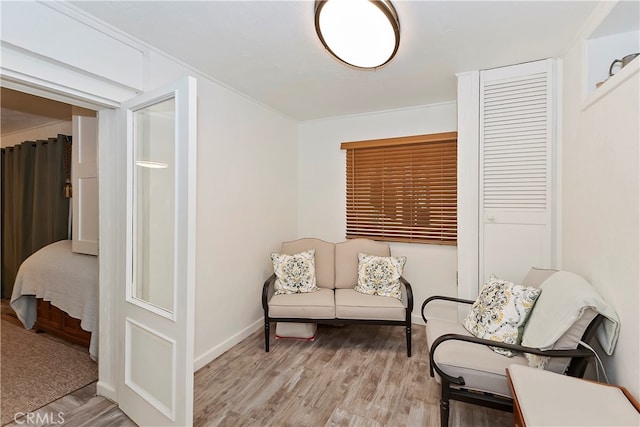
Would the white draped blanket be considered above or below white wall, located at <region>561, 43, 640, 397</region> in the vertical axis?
below

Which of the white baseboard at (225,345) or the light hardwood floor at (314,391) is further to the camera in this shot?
the white baseboard at (225,345)

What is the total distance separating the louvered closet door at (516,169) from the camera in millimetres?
2191

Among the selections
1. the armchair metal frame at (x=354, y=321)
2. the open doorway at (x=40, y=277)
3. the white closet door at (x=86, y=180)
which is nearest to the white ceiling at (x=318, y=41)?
the white closet door at (x=86, y=180)

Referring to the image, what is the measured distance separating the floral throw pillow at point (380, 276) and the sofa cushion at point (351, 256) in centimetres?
14

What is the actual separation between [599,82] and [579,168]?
1.70 ft

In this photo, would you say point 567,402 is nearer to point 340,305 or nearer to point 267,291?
point 340,305

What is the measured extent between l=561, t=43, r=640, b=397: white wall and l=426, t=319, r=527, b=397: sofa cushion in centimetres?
49

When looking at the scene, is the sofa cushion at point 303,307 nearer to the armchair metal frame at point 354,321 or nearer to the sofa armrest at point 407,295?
the armchair metal frame at point 354,321

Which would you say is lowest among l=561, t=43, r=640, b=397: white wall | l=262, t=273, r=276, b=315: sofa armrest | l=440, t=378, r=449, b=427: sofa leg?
l=440, t=378, r=449, b=427: sofa leg

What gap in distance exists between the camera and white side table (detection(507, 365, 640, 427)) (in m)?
1.08

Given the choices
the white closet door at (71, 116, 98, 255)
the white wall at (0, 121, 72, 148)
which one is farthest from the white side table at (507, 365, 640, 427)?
the white wall at (0, 121, 72, 148)

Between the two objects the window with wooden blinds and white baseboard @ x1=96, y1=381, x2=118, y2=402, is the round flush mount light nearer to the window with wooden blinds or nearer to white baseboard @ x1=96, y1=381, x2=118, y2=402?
the window with wooden blinds

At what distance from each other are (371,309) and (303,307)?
0.61 m

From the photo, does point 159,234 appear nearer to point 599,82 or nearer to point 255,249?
point 255,249
